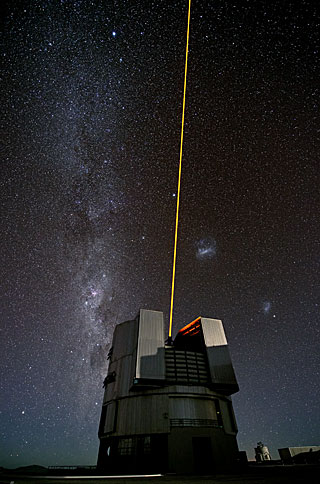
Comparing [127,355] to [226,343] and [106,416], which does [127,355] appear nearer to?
[106,416]

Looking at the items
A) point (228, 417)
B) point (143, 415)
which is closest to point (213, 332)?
point (228, 417)

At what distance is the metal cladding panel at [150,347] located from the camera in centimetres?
2389

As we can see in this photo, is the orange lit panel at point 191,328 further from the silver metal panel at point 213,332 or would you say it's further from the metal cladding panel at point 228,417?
the metal cladding panel at point 228,417

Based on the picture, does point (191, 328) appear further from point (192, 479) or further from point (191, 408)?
point (192, 479)

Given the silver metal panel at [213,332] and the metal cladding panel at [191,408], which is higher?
the silver metal panel at [213,332]

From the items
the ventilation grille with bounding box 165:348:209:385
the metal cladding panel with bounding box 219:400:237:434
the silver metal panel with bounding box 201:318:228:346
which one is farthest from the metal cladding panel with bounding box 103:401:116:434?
the silver metal panel with bounding box 201:318:228:346

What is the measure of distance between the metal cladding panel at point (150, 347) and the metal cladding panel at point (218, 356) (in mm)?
5316

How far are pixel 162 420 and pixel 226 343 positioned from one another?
1079 centimetres

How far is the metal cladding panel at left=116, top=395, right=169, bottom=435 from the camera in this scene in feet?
72.4

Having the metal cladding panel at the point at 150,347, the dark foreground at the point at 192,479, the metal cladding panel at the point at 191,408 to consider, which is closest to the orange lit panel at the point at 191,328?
the metal cladding panel at the point at 150,347

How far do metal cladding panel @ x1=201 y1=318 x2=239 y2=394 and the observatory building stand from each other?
3.8 inches

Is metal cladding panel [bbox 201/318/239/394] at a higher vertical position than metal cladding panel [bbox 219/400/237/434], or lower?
higher

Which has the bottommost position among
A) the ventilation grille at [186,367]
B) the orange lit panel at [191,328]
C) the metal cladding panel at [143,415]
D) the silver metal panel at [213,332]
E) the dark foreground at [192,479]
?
the dark foreground at [192,479]

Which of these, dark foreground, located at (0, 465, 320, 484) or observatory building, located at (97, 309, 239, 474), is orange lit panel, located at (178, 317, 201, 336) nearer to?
observatory building, located at (97, 309, 239, 474)
